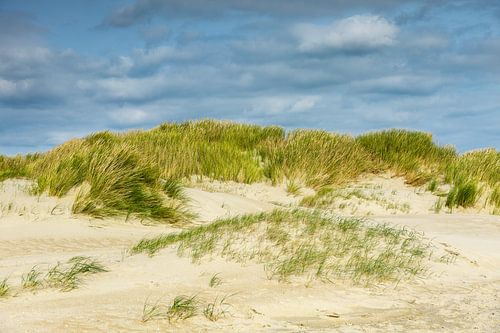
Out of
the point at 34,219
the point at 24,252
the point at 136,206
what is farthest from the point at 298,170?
the point at 24,252

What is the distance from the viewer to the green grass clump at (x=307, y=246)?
7488 millimetres

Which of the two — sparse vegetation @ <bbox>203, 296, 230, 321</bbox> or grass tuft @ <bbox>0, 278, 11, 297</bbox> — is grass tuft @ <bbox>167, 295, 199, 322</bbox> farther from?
grass tuft @ <bbox>0, 278, 11, 297</bbox>

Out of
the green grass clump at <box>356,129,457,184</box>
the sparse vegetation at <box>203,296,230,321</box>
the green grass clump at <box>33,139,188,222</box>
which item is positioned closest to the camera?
the sparse vegetation at <box>203,296,230,321</box>

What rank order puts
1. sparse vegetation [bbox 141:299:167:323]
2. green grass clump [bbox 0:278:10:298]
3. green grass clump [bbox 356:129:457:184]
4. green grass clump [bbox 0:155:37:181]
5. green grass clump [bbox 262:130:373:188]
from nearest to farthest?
sparse vegetation [bbox 141:299:167:323]
green grass clump [bbox 0:278:10:298]
green grass clump [bbox 0:155:37:181]
green grass clump [bbox 262:130:373:188]
green grass clump [bbox 356:129:457:184]

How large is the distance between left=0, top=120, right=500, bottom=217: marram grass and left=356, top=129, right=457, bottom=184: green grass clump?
29 mm

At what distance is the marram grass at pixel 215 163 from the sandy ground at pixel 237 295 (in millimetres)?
1588

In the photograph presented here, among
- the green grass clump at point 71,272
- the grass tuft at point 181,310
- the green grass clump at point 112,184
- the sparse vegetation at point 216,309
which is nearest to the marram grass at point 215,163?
the green grass clump at point 112,184

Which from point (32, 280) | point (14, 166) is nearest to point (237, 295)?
point (32, 280)

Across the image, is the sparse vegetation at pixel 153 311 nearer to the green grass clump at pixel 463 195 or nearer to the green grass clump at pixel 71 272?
the green grass clump at pixel 71 272

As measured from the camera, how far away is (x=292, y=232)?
27.7 ft

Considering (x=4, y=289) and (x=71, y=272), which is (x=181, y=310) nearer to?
(x=71, y=272)

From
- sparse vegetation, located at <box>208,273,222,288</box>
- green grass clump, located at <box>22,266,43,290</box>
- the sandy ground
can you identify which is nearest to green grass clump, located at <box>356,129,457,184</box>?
the sandy ground

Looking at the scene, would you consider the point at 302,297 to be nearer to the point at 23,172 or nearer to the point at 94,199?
the point at 94,199

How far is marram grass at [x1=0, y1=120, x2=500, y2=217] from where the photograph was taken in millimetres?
11820
